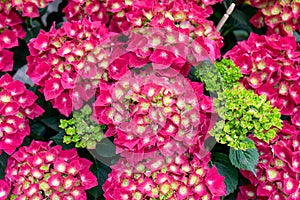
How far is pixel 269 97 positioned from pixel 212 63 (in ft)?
0.67

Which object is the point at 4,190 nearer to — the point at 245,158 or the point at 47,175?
the point at 47,175

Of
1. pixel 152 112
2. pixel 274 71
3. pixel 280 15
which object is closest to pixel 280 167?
pixel 274 71

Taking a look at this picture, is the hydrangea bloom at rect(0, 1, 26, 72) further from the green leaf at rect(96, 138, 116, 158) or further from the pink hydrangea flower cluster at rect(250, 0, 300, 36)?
the pink hydrangea flower cluster at rect(250, 0, 300, 36)

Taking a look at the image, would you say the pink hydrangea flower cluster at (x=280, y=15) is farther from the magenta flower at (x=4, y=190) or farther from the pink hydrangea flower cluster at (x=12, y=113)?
the magenta flower at (x=4, y=190)

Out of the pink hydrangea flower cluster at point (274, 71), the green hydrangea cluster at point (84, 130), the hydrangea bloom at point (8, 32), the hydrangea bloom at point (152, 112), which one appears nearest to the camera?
the hydrangea bloom at point (152, 112)

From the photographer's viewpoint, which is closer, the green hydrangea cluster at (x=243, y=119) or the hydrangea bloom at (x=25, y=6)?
the green hydrangea cluster at (x=243, y=119)

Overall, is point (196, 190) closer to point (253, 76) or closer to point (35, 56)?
point (253, 76)

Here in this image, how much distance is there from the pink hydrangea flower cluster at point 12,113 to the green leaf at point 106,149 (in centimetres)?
25

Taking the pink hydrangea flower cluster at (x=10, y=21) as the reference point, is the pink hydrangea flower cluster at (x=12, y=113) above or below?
below

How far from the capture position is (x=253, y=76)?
146 cm

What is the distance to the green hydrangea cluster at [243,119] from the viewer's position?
52.2 inches

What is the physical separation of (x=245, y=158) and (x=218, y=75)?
9.6 inches

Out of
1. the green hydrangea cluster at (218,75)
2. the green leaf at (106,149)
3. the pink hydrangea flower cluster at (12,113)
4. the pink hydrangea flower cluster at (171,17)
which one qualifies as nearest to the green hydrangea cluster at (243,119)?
the green hydrangea cluster at (218,75)

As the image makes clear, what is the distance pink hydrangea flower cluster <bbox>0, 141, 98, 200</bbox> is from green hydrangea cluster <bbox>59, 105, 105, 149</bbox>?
62 millimetres
